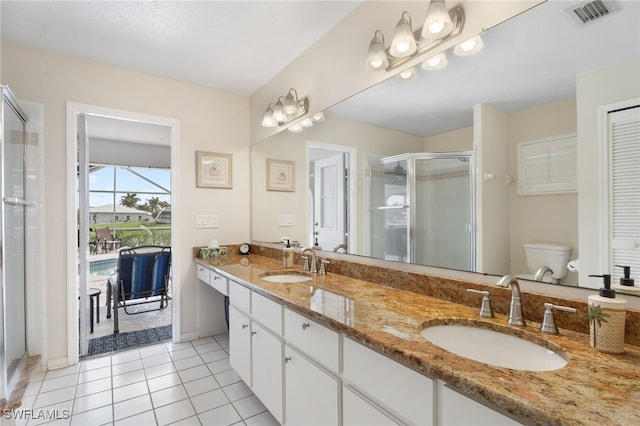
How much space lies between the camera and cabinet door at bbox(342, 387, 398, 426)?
0.91 meters

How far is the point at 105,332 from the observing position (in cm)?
299

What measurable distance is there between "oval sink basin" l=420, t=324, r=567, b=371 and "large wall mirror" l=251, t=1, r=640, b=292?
0.28m

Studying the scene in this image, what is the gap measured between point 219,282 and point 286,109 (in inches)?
55.9

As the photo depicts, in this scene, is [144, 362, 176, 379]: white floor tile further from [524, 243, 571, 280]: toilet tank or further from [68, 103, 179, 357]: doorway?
[524, 243, 571, 280]: toilet tank

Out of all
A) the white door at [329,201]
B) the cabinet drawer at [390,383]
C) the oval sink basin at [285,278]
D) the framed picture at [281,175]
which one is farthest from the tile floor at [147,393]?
the framed picture at [281,175]

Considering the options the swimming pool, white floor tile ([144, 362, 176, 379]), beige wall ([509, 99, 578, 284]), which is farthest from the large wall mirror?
the swimming pool

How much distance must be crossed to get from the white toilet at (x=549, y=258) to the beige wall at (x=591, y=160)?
1.9 inches

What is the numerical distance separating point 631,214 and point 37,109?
11.1ft

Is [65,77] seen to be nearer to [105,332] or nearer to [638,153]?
[105,332]

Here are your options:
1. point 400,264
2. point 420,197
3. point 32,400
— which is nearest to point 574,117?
point 420,197

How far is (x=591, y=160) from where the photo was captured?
0.95 metres

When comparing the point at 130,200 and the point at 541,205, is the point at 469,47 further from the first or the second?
the point at 130,200

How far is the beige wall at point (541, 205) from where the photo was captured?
3.26ft

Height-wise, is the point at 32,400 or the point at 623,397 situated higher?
the point at 623,397
